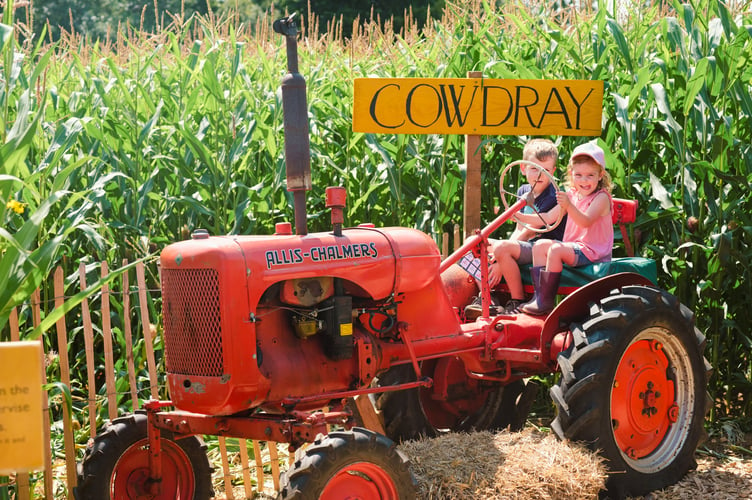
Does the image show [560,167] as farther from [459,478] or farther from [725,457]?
[459,478]

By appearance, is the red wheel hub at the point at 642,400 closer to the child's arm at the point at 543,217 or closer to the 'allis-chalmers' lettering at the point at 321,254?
the child's arm at the point at 543,217

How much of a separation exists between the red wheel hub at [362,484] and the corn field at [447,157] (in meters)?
2.16

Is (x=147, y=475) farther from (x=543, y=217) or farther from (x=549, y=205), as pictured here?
(x=549, y=205)

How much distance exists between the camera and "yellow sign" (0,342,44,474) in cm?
175

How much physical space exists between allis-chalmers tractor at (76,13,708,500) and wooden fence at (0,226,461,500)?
50 cm

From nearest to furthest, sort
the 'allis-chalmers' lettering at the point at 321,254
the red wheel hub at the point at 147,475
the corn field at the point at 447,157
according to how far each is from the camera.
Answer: the 'allis-chalmers' lettering at the point at 321,254 → the red wheel hub at the point at 147,475 → the corn field at the point at 447,157

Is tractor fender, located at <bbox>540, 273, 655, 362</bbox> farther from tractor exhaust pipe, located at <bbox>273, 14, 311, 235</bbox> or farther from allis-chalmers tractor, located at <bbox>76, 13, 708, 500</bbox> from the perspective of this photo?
tractor exhaust pipe, located at <bbox>273, 14, 311, 235</bbox>

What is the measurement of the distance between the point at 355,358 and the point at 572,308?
1081mm

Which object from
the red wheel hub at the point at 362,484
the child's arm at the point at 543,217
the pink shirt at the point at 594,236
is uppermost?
the child's arm at the point at 543,217

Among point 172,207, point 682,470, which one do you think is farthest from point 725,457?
point 172,207

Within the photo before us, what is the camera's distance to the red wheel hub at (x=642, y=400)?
4.24 m

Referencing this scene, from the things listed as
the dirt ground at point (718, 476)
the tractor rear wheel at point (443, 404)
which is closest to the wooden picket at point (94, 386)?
the tractor rear wheel at point (443, 404)

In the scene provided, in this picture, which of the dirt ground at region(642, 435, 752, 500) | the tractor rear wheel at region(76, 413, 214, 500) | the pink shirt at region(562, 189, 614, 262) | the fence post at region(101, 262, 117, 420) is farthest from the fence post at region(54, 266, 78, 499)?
the dirt ground at region(642, 435, 752, 500)

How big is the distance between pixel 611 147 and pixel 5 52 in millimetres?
3578
